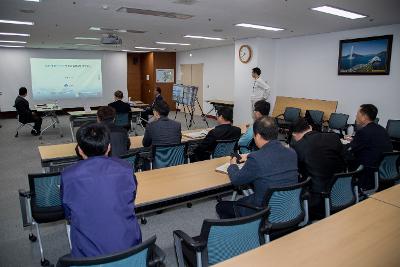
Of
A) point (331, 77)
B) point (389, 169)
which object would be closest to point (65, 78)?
point (331, 77)

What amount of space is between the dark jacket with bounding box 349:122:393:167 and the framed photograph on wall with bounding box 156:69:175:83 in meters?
12.5

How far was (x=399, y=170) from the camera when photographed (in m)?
3.73

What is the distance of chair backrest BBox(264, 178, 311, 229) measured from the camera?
88.0 inches

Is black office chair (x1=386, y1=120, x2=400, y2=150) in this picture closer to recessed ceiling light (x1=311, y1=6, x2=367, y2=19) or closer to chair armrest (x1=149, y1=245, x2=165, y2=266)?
recessed ceiling light (x1=311, y1=6, x2=367, y2=19)

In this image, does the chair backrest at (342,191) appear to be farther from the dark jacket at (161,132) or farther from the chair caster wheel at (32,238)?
the chair caster wheel at (32,238)

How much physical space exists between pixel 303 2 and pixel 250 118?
4915mm

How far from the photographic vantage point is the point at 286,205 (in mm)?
2357

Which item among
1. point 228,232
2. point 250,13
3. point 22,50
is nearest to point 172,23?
point 250,13

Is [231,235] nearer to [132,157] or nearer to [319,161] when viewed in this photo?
[319,161]

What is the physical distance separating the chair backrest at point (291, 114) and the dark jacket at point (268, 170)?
631 centimetres

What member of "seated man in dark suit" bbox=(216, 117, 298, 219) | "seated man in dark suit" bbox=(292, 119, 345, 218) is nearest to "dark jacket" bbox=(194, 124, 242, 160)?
"seated man in dark suit" bbox=(292, 119, 345, 218)

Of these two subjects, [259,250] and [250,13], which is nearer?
[259,250]

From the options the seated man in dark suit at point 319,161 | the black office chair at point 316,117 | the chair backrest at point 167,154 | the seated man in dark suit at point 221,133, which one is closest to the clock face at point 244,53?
the black office chair at point 316,117

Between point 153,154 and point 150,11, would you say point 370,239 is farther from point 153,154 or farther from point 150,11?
point 150,11
